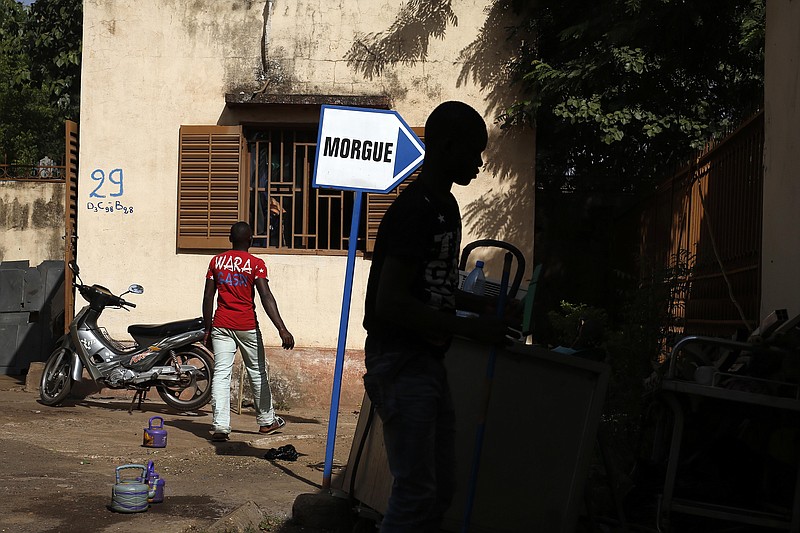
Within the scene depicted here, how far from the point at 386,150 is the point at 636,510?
2.71 meters

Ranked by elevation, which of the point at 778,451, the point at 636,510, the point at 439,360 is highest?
the point at 439,360

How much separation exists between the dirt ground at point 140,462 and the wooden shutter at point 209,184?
185cm

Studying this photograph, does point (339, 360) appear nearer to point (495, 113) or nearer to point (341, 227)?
point (341, 227)

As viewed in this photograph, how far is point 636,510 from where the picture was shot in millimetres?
4449

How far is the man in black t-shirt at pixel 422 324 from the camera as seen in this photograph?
10.2 feet

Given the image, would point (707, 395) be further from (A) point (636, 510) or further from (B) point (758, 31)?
(B) point (758, 31)

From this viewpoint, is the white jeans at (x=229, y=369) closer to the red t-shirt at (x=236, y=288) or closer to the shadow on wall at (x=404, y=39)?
the red t-shirt at (x=236, y=288)

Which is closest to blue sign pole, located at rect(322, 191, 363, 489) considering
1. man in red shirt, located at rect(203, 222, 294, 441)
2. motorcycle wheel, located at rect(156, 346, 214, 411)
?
man in red shirt, located at rect(203, 222, 294, 441)

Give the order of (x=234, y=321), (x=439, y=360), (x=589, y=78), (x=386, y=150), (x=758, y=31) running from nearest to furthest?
(x=439, y=360), (x=386, y=150), (x=234, y=321), (x=758, y=31), (x=589, y=78)

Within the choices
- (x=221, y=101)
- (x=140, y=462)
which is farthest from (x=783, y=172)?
(x=221, y=101)

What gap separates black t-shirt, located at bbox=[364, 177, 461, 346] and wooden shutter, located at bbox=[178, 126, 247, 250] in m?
7.34

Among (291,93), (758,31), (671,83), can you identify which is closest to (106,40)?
(291,93)

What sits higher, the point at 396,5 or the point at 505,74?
the point at 396,5

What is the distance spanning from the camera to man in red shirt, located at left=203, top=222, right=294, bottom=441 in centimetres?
788
